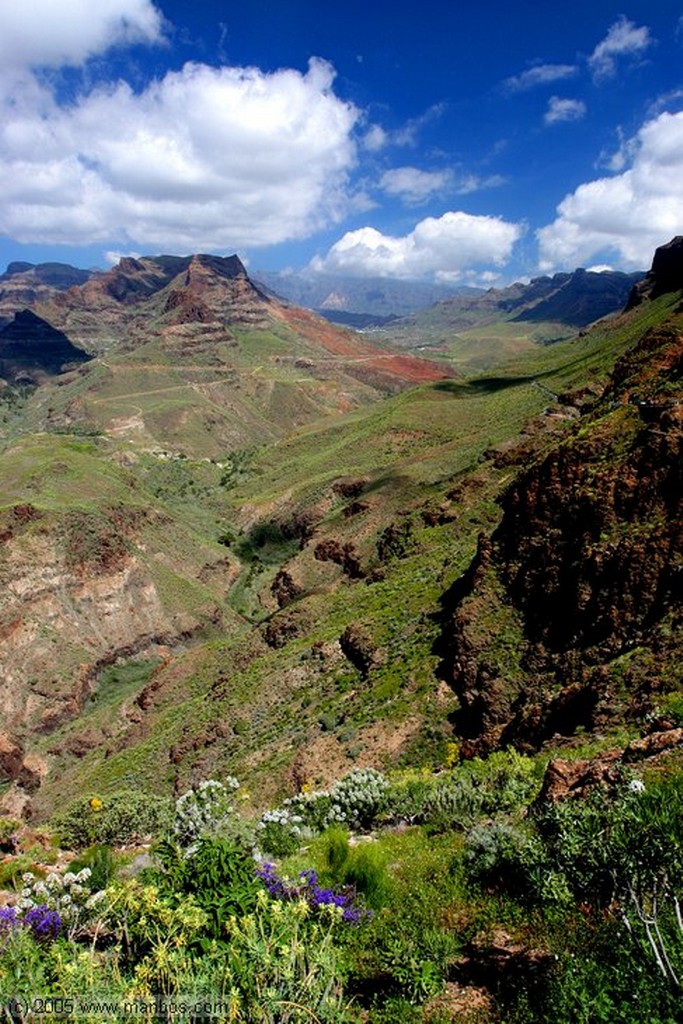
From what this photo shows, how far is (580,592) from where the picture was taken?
21.7 metres

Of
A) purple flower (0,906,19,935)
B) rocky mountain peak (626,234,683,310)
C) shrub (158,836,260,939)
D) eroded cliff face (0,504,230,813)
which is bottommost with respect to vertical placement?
eroded cliff face (0,504,230,813)

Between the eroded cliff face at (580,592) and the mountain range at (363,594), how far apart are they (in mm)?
88

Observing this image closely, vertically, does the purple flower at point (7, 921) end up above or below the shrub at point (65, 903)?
above

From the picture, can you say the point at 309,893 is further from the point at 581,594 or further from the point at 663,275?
the point at 663,275

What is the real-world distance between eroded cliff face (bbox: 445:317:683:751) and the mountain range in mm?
88

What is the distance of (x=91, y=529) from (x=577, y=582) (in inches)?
2339

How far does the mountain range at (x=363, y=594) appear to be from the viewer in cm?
2098

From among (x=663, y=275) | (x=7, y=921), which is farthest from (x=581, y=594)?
(x=663, y=275)

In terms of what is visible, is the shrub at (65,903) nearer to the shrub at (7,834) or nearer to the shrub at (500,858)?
the shrub at (500,858)

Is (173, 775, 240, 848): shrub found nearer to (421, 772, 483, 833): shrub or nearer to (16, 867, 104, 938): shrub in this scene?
(16, 867, 104, 938): shrub

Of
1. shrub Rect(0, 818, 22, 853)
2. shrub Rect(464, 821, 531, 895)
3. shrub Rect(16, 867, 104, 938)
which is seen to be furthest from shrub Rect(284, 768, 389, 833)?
shrub Rect(0, 818, 22, 853)

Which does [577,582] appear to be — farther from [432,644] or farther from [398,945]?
[398,945]

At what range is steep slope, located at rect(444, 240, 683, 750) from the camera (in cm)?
1691

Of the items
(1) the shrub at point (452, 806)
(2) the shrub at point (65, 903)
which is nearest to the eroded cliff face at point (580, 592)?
(1) the shrub at point (452, 806)
